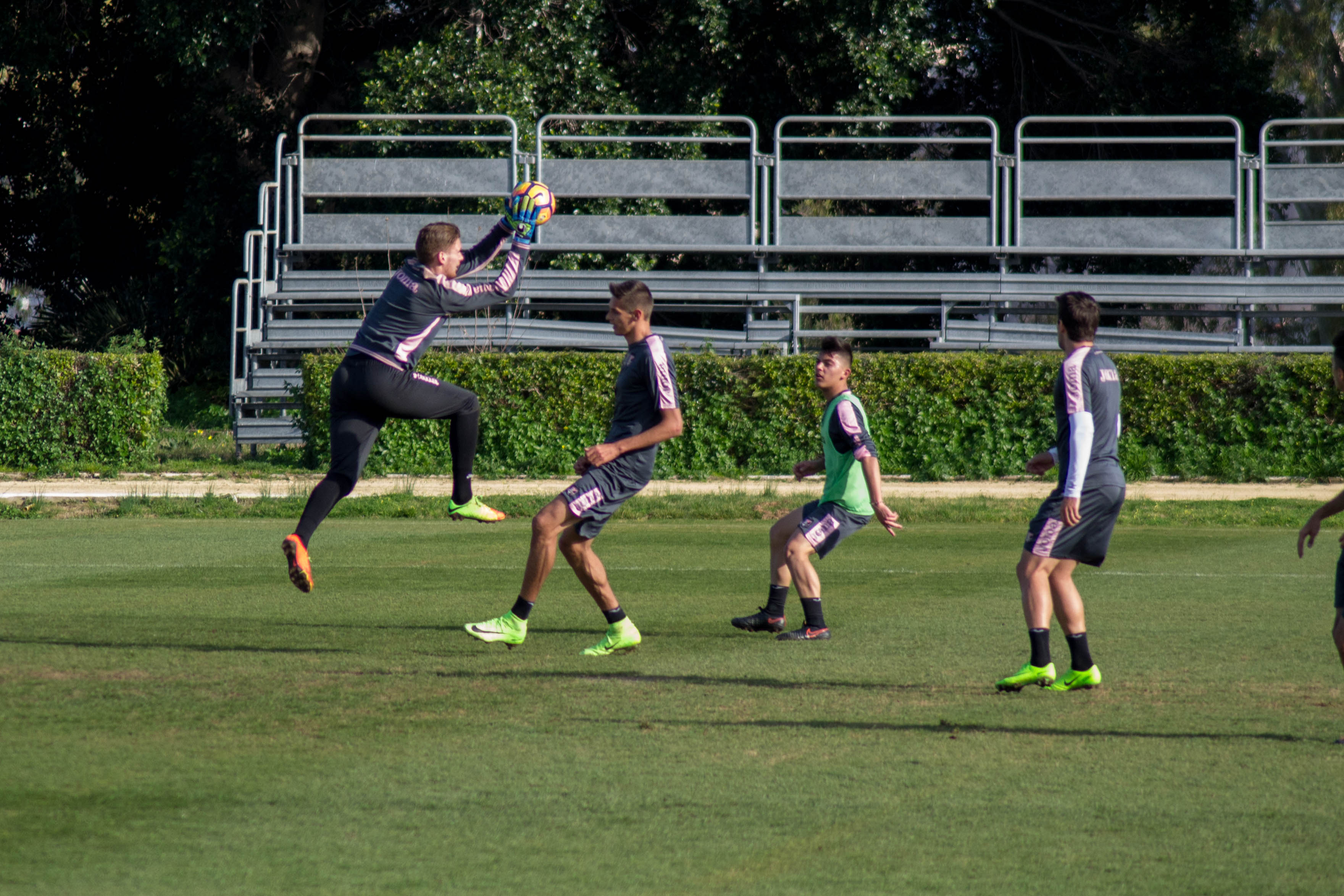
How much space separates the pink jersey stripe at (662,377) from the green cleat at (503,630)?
137cm

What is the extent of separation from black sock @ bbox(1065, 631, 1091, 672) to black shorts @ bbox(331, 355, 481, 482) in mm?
3494

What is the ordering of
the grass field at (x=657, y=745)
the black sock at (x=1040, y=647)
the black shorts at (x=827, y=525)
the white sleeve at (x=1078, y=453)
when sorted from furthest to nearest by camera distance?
the black shorts at (x=827, y=525) < the black sock at (x=1040, y=647) < the white sleeve at (x=1078, y=453) < the grass field at (x=657, y=745)

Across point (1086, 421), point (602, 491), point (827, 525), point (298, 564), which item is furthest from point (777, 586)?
point (298, 564)

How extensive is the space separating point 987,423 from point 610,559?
26.3 feet

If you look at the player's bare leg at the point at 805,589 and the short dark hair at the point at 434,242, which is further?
the player's bare leg at the point at 805,589

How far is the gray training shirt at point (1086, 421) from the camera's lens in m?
6.49

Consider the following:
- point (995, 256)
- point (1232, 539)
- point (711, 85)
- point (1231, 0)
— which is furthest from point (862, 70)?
point (1232, 539)

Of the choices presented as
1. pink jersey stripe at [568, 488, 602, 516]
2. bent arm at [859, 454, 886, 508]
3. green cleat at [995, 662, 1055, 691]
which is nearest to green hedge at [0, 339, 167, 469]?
pink jersey stripe at [568, 488, 602, 516]

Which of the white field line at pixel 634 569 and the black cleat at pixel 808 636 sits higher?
the black cleat at pixel 808 636

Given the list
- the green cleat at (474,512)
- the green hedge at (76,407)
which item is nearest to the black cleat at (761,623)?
the green cleat at (474,512)

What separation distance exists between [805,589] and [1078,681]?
5.95ft

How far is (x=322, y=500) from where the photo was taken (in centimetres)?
771

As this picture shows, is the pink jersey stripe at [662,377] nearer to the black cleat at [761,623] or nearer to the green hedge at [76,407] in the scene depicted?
the black cleat at [761,623]

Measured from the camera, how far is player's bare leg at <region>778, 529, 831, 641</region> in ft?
26.3
